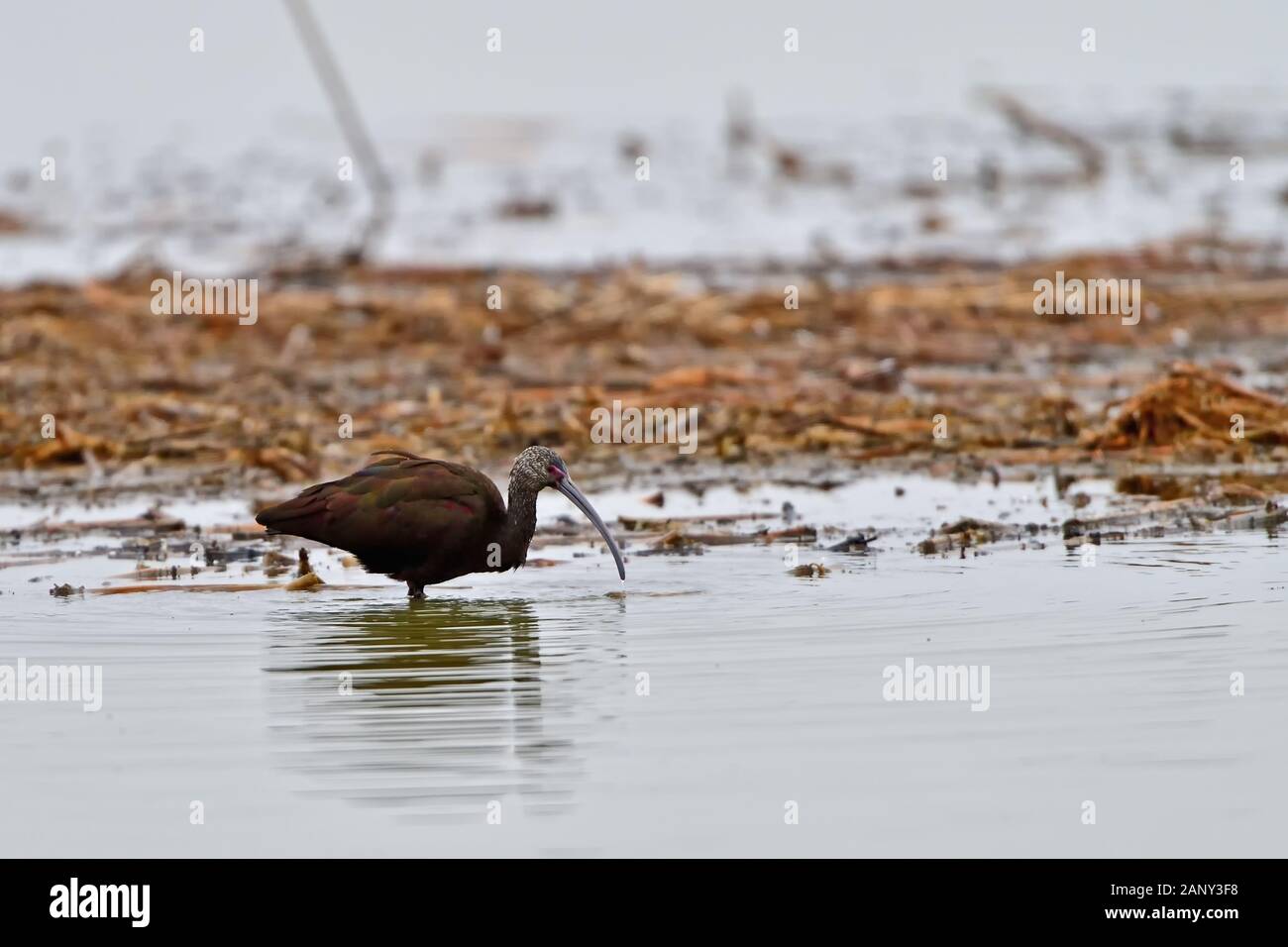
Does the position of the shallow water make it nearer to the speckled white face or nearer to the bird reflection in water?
the bird reflection in water

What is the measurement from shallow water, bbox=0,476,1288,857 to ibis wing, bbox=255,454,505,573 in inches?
11.3

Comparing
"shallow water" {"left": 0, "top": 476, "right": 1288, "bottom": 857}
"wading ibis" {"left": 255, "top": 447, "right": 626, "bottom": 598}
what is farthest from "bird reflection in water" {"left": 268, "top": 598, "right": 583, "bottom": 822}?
"wading ibis" {"left": 255, "top": 447, "right": 626, "bottom": 598}

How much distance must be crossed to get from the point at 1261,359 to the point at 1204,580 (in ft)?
38.3

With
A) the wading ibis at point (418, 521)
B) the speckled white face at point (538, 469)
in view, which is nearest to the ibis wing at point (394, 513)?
the wading ibis at point (418, 521)

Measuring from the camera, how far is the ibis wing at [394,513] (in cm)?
1086

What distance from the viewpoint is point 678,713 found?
786 centimetres

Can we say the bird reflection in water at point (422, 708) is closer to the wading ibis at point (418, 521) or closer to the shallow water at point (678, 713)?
the shallow water at point (678, 713)

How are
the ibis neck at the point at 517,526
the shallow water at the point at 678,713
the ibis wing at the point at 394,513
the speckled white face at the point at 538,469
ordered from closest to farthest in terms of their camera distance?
1. the shallow water at the point at 678,713
2. the ibis wing at the point at 394,513
3. the ibis neck at the point at 517,526
4. the speckled white face at the point at 538,469

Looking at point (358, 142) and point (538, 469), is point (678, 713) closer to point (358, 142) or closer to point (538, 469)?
point (538, 469)

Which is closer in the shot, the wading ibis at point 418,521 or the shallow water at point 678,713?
the shallow water at point 678,713

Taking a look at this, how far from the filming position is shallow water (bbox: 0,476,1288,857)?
21.0 ft

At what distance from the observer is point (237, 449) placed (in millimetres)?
16078

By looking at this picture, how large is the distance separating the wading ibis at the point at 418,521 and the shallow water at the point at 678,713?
22 cm
